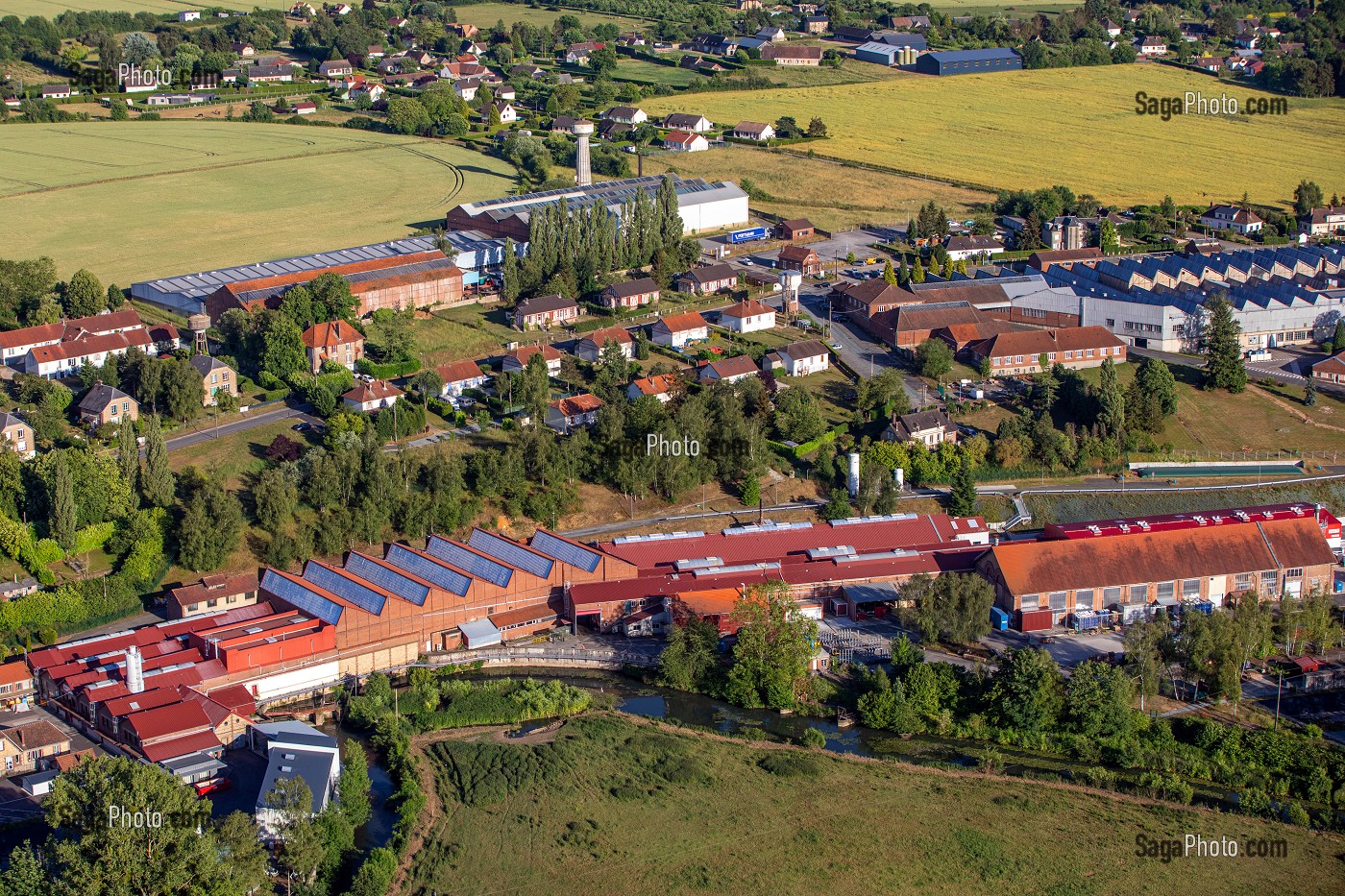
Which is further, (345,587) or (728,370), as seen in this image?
(728,370)

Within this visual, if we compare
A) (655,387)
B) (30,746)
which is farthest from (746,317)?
(30,746)

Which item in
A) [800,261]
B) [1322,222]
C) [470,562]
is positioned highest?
[1322,222]

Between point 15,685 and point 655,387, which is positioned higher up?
point 655,387

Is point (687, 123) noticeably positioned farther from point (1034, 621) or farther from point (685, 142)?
point (1034, 621)

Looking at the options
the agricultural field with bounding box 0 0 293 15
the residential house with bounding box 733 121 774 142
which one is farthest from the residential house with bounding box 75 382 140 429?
the agricultural field with bounding box 0 0 293 15

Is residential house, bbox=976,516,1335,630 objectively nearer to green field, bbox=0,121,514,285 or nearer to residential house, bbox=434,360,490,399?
residential house, bbox=434,360,490,399

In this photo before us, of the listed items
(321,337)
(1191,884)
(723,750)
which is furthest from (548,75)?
(1191,884)

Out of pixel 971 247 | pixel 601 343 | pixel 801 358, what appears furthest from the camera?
pixel 971 247
